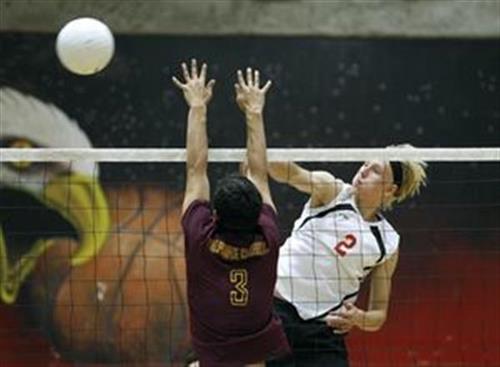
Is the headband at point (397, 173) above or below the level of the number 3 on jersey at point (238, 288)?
above

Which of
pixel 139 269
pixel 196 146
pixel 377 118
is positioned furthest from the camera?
pixel 377 118

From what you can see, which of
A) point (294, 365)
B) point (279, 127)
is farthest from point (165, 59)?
point (294, 365)

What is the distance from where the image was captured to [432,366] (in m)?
10.5

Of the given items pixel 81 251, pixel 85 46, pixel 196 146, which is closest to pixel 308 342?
pixel 196 146

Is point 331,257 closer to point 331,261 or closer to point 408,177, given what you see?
point 331,261

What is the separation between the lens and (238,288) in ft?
17.8

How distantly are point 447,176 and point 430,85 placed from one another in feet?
2.63

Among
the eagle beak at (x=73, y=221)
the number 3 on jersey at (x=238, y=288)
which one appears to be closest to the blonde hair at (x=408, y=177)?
the number 3 on jersey at (x=238, y=288)

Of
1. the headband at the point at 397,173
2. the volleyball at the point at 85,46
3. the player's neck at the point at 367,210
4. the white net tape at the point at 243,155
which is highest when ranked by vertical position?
the volleyball at the point at 85,46

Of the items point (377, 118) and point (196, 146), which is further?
point (377, 118)

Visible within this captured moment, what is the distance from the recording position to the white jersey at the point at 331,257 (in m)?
6.59

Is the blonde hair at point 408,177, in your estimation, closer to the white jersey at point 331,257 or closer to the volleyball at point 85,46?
the white jersey at point 331,257

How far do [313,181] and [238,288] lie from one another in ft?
4.20

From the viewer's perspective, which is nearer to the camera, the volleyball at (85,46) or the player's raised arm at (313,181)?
the volleyball at (85,46)
